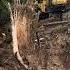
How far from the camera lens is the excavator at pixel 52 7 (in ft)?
50.5

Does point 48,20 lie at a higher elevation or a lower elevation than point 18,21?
lower

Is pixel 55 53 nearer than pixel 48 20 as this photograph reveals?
Yes

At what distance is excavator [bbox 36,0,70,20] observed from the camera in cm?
1540

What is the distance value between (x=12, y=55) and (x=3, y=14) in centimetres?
410

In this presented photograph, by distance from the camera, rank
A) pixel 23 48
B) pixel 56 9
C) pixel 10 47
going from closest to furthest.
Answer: pixel 23 48 → pixel 10 47 → pixel 56 9

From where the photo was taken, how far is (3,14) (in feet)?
35.9

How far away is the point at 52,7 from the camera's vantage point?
16.0 m

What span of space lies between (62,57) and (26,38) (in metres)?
1.15

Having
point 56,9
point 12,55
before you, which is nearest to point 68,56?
point 12,55

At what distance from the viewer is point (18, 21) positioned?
6898 millimetres

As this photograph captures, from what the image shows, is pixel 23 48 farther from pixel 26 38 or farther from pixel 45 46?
pixel 45 46

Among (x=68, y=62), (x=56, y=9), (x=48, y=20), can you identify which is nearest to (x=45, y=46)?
(x=68, y=62)

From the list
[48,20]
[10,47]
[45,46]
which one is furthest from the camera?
[48,20]

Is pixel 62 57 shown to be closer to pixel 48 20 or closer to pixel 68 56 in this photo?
pixel 68 56
